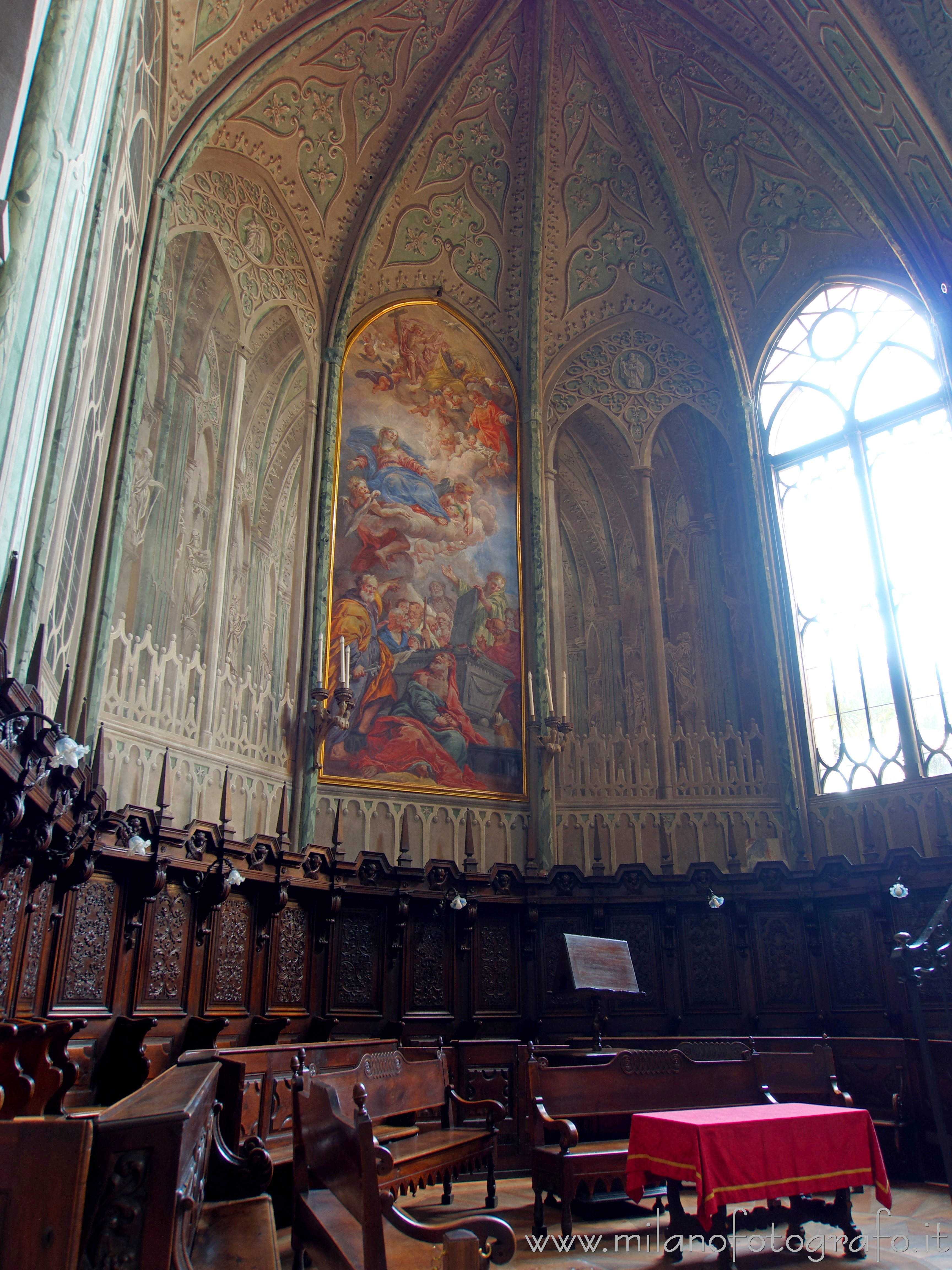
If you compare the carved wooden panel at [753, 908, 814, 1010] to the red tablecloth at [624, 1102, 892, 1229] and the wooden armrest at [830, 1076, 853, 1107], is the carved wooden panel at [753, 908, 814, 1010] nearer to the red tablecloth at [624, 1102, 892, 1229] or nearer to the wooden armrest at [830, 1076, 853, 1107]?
the wooden armrest at [830, 1076, 853, 1107]

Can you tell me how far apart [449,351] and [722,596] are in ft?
19.3

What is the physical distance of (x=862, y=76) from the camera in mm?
12180

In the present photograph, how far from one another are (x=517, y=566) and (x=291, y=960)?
667 cm

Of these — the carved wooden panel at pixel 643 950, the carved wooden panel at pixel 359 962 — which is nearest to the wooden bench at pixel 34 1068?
the carved wooden panel at pixel 359 962

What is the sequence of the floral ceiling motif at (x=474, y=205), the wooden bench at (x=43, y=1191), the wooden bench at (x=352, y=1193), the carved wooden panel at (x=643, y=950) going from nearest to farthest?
the wooden bench at (x=43, y=1191) < the wooden bench at (x=352, y=1193) < the carved wooden panel at (x=643, y=950) < the floral ceiling motif at (x=474, y=205)

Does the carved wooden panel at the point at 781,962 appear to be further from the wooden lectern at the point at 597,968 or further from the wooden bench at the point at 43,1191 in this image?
the wooden bench at the point at 43,1191

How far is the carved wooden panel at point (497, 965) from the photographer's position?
1062 cm

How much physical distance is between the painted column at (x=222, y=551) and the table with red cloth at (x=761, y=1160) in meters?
6.67

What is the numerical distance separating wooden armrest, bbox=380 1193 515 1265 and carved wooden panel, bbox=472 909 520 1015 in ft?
26.0

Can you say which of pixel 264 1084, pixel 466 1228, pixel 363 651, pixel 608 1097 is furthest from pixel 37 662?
pixel 363 651

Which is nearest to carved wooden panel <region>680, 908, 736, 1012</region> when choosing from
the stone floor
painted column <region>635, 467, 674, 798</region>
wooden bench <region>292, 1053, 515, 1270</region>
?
painted column <region>635, 467, 674, 798</region>

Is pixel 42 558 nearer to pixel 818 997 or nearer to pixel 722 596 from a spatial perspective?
pixel 818 997

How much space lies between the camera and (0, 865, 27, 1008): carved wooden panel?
567cm

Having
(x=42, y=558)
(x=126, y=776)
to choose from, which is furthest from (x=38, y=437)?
(x=126, y=776)
